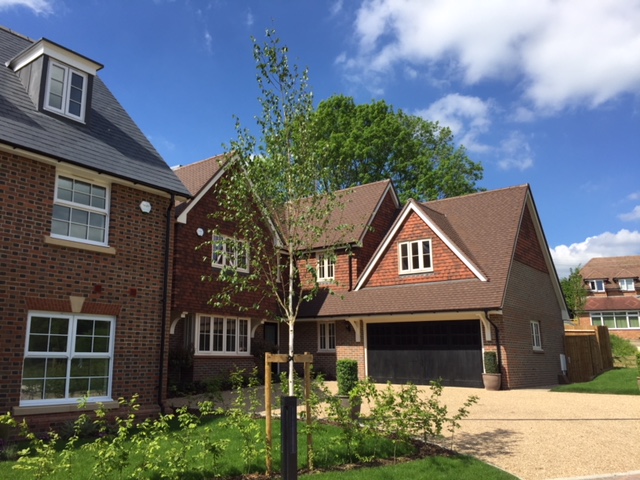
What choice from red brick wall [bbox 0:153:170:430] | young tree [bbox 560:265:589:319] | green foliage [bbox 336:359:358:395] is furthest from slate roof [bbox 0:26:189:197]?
young tree [bbox 560:265:589:319]

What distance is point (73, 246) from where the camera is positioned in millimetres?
11258

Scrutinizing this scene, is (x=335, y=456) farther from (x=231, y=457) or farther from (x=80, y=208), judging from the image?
(x=80, y=208)

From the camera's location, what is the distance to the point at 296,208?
995 centimetres

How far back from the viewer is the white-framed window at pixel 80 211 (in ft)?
37.3

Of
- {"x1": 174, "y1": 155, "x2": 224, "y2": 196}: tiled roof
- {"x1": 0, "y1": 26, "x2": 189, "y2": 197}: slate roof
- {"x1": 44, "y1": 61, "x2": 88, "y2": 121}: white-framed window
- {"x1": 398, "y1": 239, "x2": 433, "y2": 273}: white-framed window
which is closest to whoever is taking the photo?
{"x1": 0, "y1": 26, "x2": 189, "y2": 197}: slate roof

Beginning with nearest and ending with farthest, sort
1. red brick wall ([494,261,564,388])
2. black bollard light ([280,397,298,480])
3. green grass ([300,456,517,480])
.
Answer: black bollard light ([280,397,298,480]), green grass ([300,456,517,480]), red brick wall ([494,261,564,388])

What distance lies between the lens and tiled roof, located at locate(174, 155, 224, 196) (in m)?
18.9

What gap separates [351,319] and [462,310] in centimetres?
474

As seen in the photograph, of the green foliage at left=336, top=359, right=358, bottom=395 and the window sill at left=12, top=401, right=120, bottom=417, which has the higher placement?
the green foliage at left=336, top=359, right=358, bottom=395

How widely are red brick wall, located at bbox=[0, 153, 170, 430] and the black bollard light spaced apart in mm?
6755

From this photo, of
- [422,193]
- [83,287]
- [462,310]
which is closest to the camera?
[83,287]

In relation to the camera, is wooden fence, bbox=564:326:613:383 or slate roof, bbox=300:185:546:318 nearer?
slate roof, bbox=300:185:546:318

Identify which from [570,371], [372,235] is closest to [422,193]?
[372,235]

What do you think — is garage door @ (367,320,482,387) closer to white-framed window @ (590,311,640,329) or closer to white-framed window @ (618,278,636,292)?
white-framed window @ (590,311,640,329)
